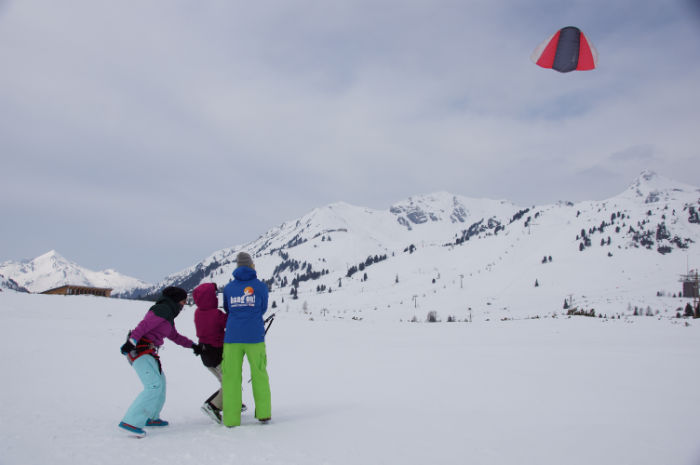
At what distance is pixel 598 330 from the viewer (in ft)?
56.9

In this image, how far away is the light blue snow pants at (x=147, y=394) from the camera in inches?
200

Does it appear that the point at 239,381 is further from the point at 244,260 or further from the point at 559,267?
the point at 559,267

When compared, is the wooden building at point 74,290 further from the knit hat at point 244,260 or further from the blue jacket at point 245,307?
the blue jacket at point 245,307

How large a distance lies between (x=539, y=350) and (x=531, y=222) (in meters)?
160

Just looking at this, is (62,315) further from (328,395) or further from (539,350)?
(539,350)

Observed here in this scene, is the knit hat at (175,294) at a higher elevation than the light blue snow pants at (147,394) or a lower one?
higher

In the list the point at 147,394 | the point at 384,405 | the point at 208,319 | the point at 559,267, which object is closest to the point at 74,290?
the point at 208,319

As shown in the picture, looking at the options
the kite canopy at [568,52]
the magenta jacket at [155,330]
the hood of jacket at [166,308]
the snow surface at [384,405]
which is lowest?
the snow surface at [384,405]

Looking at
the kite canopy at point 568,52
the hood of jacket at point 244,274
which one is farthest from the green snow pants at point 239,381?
the kite canopy at point 568,52

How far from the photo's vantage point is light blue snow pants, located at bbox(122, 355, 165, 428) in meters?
5.09

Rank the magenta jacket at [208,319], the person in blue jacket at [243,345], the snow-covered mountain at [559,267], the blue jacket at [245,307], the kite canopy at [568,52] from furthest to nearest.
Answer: the snow-covered mountain at [559,267] < the kite canopy at [568,52] < the magenta jacket at [208,319] < the blue jacket at [245,307] < the person in blue jacket at [243,345]

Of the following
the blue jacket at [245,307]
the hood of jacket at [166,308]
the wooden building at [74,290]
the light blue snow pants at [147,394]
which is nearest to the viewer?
the light blue snow pants at [147,394]

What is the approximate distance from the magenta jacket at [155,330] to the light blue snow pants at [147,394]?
29 centimetres

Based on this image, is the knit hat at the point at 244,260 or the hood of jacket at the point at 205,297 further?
the knit hat at the point at 244,260
